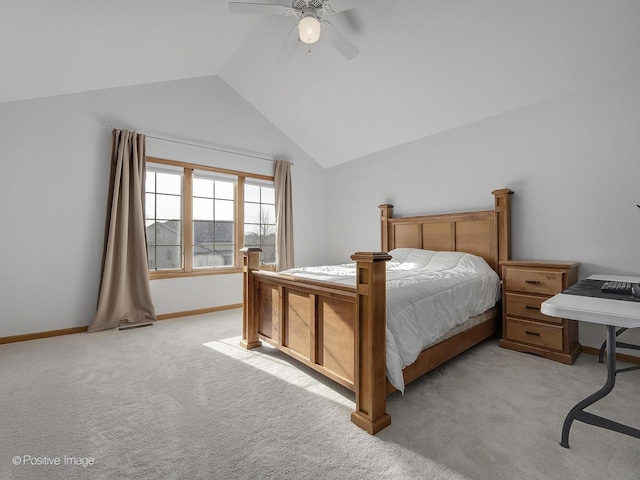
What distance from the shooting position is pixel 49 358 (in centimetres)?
264

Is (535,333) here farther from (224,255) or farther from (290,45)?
(224,255)

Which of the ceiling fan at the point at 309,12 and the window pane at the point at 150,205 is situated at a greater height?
the ceiling fan at the point at 309,12

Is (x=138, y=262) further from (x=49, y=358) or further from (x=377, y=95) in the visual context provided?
(x=377, y=95)

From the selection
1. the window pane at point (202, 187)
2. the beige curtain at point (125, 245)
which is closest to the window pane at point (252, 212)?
the window pane at point (202, 187)

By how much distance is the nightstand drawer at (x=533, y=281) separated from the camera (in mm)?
2574

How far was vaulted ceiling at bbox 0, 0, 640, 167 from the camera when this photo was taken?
238 cm

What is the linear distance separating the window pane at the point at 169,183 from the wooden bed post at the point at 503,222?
401cm

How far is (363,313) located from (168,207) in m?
3.47

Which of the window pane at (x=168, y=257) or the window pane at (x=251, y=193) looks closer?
the window pane at (x=168, y=257)

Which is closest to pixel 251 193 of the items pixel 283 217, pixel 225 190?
pixel 225 190

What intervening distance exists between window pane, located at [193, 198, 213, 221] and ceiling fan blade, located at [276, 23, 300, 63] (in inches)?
90.0

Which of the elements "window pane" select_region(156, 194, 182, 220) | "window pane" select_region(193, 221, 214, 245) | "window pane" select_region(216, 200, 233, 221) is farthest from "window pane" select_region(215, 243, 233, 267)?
"window pane" select_region(156, 194, 182, 220)

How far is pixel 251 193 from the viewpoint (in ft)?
15.9

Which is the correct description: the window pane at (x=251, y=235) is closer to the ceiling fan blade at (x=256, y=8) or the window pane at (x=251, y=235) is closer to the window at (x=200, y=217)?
the window at (x=200, y=217)
